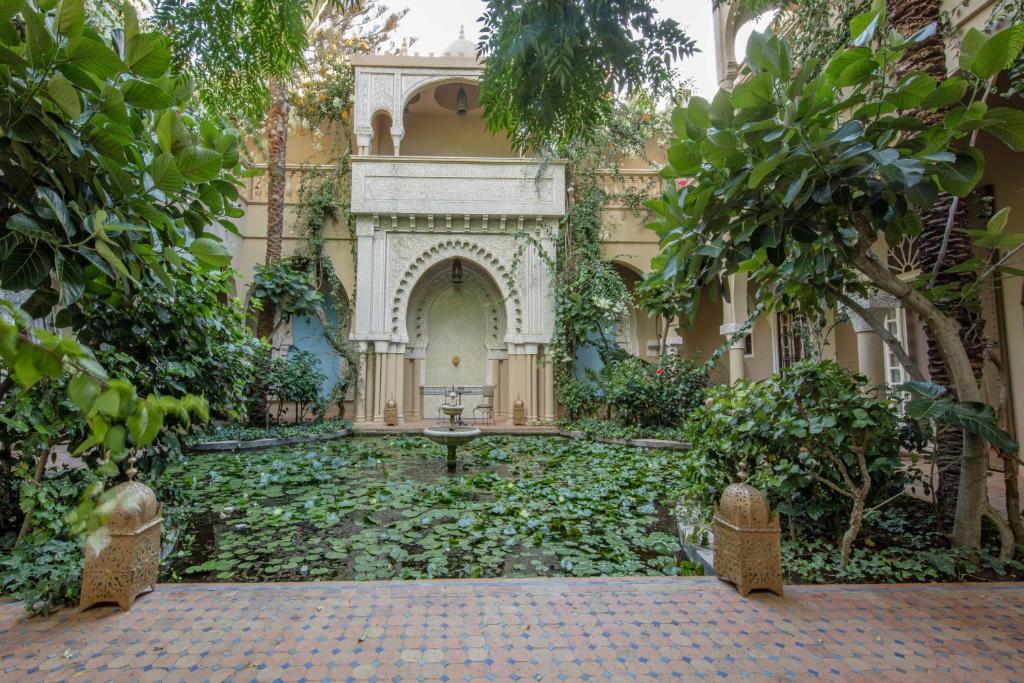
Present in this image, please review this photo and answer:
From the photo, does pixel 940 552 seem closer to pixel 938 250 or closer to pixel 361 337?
pixel 938 250

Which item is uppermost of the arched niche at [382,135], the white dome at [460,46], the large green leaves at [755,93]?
the white dome at [460,46]

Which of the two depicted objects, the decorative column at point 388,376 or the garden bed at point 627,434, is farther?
the decorative column at point 388,376

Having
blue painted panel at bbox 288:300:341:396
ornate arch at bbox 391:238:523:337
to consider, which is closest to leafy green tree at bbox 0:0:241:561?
ornate arch at bbox 391:238:523:337

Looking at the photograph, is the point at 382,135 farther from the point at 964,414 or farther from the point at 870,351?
the point at 964,414

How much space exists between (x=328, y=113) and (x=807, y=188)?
1336 cm

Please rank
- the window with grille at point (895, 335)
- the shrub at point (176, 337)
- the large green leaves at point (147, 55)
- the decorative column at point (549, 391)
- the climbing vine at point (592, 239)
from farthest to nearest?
the decorative column at point (549, 391), the climbing vine at point (592, 239), the window with grille at point (895, 335), the shrub at point (176, 337), the large green leaves at point (147, 55)

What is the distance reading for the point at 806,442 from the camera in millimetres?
3559

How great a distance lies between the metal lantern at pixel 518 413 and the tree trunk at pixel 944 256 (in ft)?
27.1

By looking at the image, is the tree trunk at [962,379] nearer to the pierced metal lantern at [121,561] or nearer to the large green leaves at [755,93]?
the large green leaves at [755,93]

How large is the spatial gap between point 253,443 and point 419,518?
17.0 feet

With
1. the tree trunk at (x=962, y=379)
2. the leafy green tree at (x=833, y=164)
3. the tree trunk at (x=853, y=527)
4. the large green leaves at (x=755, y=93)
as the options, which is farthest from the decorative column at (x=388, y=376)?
the large green leaves at (x=755, y=93)

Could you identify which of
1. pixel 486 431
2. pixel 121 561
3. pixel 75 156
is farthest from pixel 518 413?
pixel 75 156

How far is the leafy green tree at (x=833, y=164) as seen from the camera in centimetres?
254

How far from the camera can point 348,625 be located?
2646 millimetres
